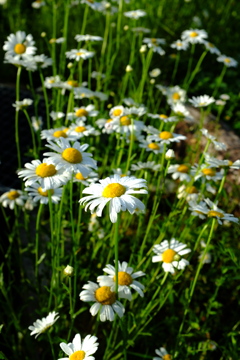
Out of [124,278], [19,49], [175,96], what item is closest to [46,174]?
[124,278]

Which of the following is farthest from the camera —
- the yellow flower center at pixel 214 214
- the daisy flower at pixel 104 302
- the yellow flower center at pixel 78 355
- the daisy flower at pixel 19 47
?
the daisy flower at pixel 19 47

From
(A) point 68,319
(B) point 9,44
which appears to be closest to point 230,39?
(B) point 9,44

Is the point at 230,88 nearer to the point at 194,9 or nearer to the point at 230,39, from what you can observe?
the point at 230,39

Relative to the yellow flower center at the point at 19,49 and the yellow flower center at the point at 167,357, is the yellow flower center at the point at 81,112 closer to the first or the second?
the yellow flower center at the point at 19,49

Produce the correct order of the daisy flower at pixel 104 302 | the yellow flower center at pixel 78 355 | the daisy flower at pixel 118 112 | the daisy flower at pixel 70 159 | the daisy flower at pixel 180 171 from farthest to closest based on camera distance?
the daisy flower at pixel 180 171, the daisy flower at pixel 118 112, the daisy flower at pixel 70 159, the daisy flower at pixel 104 302, the yellow flower center at pixel 78 355

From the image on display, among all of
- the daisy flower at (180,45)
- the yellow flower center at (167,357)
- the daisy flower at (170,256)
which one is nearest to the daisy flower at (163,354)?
the yellow flower center at (167,357)

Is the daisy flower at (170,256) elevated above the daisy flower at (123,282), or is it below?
below
